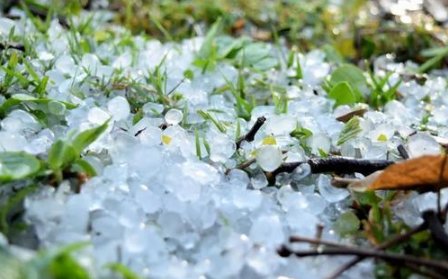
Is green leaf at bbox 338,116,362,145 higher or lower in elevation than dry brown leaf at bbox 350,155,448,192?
lower

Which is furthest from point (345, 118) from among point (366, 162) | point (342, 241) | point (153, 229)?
point (153, 229)

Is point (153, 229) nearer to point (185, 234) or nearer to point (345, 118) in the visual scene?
point (185, 234)

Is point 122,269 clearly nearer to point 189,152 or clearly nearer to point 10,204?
point 10,204

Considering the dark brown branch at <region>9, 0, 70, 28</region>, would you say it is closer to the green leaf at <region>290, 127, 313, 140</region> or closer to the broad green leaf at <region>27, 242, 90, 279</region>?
the green leaf at <region>290, 127, 313, 140</region>

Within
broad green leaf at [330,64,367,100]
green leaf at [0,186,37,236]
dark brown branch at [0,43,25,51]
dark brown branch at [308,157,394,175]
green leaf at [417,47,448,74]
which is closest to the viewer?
green leaf at [0,186,37,236]

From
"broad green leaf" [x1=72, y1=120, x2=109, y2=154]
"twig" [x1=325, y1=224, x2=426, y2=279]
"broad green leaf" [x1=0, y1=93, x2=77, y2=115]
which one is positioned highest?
"broad green leaf" [x1=72, y1=120, x2=109, y2=154]

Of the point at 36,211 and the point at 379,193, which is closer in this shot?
the point at 36,211

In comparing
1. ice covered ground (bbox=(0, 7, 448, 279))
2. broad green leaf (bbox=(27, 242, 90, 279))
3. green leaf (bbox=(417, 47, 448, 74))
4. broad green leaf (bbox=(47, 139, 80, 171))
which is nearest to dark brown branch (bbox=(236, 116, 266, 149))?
ice covered ground (bbox=(0, 7, 448, 279))
